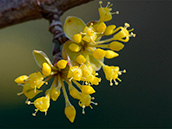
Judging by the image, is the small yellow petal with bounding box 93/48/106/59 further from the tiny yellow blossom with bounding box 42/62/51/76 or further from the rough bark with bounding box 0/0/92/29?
the rough bark with bounding box 0/0/92/29

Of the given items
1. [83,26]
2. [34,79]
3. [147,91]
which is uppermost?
[83,26]

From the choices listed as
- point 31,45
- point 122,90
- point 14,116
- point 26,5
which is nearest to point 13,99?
point 14,116

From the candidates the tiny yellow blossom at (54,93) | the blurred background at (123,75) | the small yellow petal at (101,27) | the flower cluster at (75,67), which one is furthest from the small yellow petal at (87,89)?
the blurred background at (123,75)

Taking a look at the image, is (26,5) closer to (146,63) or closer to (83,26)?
(83,26)

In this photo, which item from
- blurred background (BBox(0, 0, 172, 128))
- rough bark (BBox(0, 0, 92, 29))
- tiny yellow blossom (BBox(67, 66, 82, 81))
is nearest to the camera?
tiny yellow blossom (BBox(67, 66, 82, 81))

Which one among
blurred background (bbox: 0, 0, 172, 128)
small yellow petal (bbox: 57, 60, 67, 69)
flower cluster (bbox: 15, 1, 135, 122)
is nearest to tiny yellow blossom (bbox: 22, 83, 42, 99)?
flower cluster (bbox: 15, 1, 135, 122)

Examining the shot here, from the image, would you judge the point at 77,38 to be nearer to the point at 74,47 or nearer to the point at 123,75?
the point at 74,47

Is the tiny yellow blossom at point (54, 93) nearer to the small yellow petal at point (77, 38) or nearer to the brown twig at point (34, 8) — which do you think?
the small yellow petal at point (77, 38)
